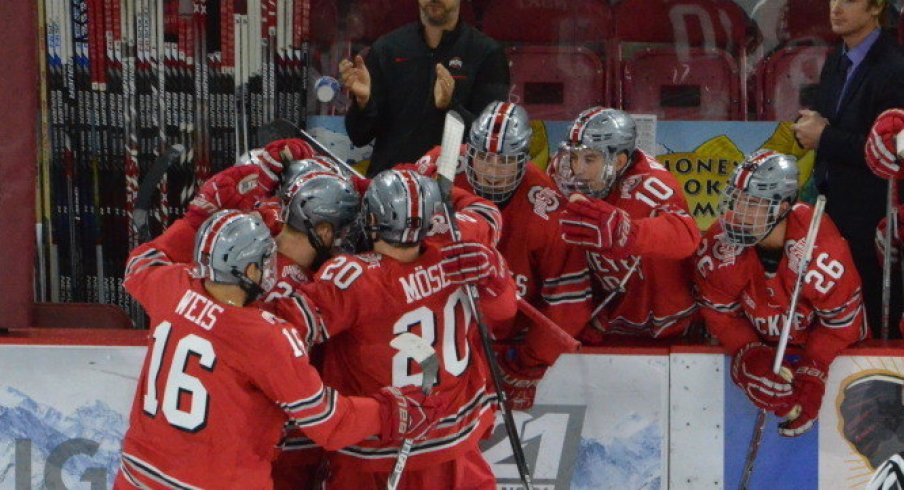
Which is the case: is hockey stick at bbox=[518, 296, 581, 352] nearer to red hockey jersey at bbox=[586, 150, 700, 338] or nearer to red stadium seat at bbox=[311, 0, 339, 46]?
red hockey jersey at bbox=[586, 150, 700, 338]

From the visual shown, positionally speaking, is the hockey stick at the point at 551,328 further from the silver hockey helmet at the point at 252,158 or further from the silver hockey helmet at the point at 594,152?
the silver hockey helmet at the point at 252,158

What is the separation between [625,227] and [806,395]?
76 centimetres

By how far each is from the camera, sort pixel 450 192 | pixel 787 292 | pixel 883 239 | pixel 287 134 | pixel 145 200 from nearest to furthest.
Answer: pixel 450 192, pixel 787 292, pixel 883 239, pixel 145 200, pixel 287 134

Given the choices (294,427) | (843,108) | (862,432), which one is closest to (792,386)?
(862,432)

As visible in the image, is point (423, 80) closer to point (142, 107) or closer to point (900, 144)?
point (142, 107)

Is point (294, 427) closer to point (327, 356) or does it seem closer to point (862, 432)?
point (327, 356)

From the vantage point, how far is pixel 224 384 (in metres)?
3.93

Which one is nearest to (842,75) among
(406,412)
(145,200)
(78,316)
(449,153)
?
(449,153)

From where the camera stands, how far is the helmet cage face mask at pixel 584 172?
466cm

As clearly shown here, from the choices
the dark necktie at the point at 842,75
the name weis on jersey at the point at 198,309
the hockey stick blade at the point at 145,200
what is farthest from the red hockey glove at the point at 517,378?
the dark necktie at the point at 842,75

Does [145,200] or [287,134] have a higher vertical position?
[287,134]

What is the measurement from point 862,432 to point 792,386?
1.06 feet

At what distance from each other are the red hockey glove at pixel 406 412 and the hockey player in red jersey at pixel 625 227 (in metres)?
0.67

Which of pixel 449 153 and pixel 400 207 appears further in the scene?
pixel 449 153
